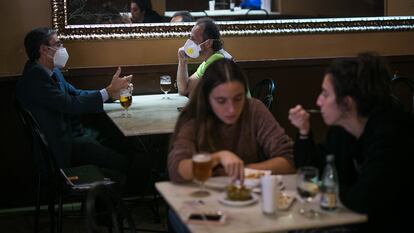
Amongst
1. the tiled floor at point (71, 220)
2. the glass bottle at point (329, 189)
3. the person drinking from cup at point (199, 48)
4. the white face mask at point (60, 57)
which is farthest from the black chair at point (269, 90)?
the glass bottle at point (329, 189)

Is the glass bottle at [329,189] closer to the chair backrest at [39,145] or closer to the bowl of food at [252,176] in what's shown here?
the bowl of food at [252,176]

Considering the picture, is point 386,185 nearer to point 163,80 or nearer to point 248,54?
point 163,80

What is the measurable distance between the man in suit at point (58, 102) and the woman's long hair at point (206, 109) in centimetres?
126

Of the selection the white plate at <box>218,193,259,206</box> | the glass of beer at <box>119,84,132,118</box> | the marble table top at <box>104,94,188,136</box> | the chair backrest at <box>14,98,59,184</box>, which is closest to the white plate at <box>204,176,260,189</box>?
the white plate at <box>218,193,259,206</box>

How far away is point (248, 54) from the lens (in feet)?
16.2

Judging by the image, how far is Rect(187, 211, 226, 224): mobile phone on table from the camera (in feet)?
6.60

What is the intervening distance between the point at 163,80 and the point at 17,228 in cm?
143

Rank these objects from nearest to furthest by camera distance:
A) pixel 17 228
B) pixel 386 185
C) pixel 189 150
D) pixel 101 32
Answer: pixel 386 185 < pixel 189 150 < pixel 17 228 < pixel 101 32

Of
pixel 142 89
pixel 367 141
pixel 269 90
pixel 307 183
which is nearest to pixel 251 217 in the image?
pixel 307 183

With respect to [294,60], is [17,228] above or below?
below

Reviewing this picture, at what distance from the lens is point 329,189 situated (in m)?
2.12

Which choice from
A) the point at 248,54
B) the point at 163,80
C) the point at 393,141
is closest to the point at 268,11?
the point at 248,54

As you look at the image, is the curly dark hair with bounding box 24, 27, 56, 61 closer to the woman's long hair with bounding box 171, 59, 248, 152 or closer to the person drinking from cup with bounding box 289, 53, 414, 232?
the woman's long hair with bounding box 171, 59, 248, 152

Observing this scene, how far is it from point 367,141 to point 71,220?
8.90 ft
